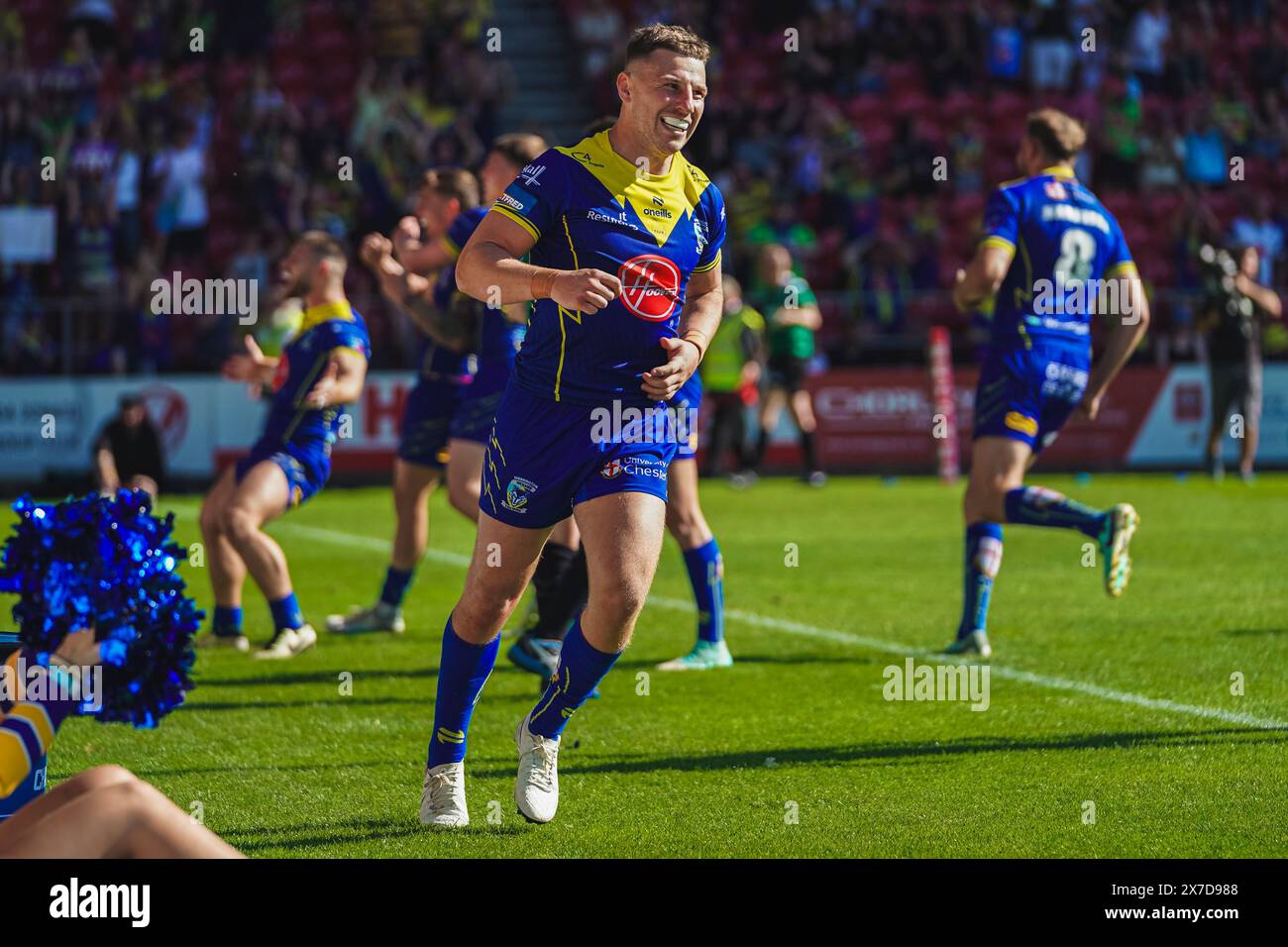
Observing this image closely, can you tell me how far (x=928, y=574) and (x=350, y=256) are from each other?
1246cm

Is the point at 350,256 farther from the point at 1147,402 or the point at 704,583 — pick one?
the point at 704,583

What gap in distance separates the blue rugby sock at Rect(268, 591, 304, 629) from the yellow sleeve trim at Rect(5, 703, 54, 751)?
5855mm

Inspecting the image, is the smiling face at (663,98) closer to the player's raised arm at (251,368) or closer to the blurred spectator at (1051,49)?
the player's raised arm at (251,368)

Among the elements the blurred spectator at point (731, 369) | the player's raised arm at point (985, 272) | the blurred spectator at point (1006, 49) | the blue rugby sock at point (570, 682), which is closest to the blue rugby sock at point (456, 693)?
the blue rugby sock at point (570, 682)

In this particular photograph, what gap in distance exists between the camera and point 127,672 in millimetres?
3641

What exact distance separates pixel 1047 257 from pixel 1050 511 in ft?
4.03

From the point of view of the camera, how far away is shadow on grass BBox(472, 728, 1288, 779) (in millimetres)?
6633

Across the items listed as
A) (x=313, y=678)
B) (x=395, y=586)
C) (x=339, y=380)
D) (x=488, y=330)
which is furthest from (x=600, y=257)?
(x=395, y=586)

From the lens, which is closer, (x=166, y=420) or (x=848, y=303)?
(x=166, y=420)

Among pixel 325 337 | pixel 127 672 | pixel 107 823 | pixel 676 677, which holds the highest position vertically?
pixel 325 337

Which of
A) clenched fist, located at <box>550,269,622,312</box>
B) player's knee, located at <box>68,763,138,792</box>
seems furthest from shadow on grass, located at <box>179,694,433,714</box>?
A: player's knee, located at <box>68,763,138,792</box>

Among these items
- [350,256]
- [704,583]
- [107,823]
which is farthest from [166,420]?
[107,823]

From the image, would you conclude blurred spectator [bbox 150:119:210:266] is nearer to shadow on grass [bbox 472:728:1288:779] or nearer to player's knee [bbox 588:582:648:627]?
shadow on grass [bbox 472:728:1288:779]

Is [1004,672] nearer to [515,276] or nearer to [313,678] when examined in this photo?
[313,678]
